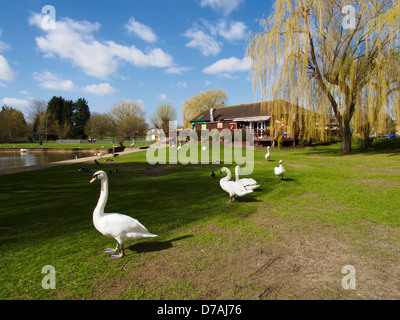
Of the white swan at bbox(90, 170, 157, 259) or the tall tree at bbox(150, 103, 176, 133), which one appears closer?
the white swan at bbox(90, 170, 157, 259)

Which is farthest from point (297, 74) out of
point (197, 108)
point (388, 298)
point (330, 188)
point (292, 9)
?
point (197, 108)

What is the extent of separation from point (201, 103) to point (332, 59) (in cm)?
4977

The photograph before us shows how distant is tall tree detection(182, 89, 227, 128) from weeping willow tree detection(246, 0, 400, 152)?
47.5 meters

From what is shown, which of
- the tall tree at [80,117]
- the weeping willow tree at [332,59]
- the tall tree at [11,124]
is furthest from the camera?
the tall tree at [80,117]

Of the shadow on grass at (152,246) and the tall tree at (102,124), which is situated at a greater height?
the tall tree at (102,124)

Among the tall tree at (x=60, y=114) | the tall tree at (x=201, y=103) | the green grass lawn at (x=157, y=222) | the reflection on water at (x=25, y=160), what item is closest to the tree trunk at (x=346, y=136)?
the green grass lawn at (x=157, y=222)

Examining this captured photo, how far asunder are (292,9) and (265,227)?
63.1 feet

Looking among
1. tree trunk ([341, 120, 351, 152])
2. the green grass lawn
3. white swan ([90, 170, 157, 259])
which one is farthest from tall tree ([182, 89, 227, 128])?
white swan ([90, 170, 157, 259])

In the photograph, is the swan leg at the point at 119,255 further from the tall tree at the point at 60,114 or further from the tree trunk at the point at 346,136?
the tall tree at the point at 60,114

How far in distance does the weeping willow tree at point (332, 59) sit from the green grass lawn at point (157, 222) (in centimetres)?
995

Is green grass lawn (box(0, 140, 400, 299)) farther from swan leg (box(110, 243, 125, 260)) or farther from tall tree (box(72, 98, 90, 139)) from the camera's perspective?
tall tree (box(72, 98, 90, 139))

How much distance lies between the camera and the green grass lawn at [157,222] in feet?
10.7

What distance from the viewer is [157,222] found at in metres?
5.52

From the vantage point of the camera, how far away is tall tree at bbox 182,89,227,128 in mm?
66375
